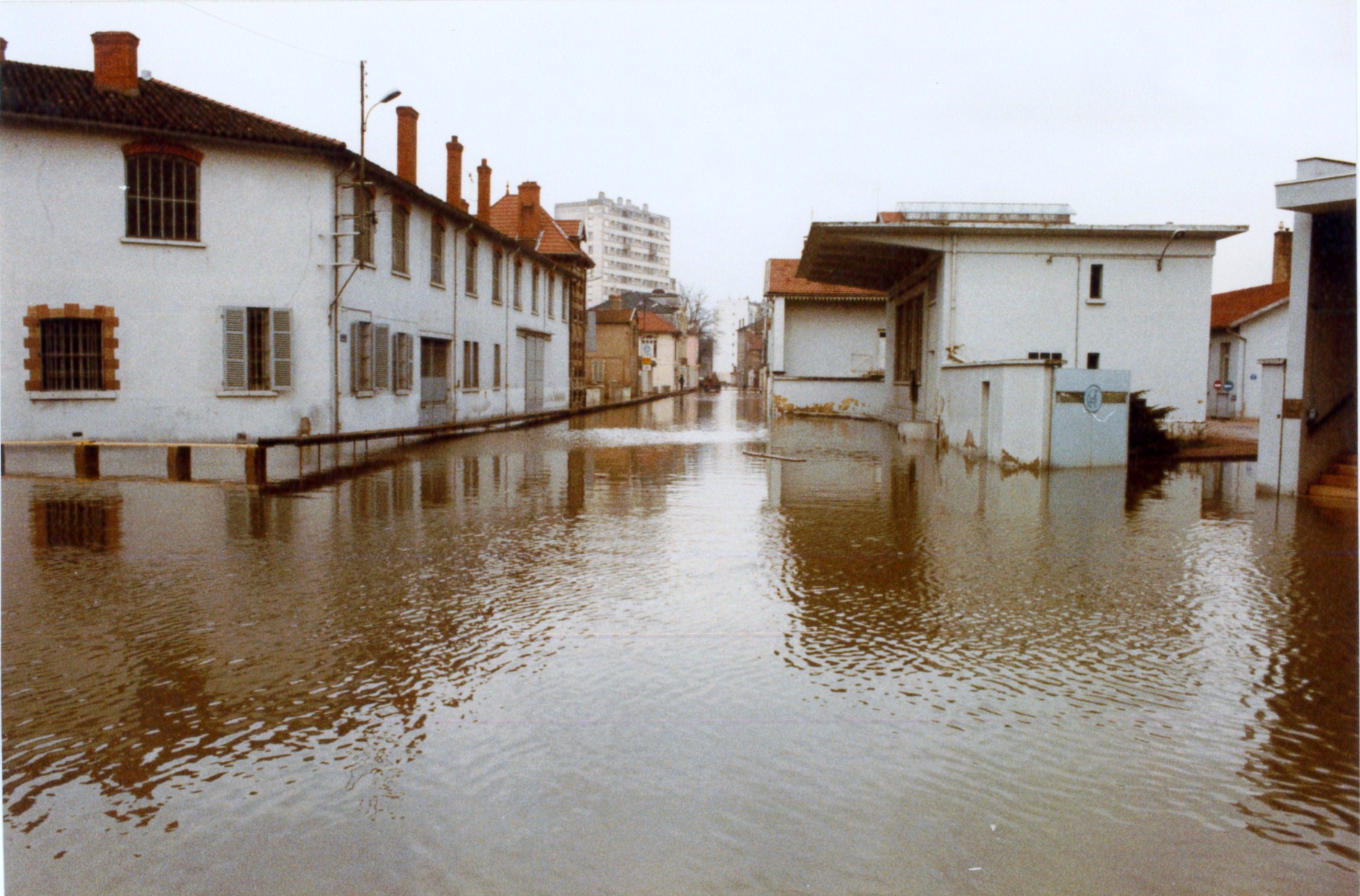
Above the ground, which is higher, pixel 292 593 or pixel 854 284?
pixel 854 284

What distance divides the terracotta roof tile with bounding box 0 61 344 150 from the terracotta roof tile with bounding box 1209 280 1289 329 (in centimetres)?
3178

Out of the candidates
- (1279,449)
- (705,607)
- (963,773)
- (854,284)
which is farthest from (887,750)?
(854,284)

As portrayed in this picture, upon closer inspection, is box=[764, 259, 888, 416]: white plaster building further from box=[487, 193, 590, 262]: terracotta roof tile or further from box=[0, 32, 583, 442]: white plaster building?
box=[0, 32, 583, 442]: white plaster building

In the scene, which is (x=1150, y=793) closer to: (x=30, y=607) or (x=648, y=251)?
(x=30, y=607)

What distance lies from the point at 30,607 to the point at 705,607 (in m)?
4.46

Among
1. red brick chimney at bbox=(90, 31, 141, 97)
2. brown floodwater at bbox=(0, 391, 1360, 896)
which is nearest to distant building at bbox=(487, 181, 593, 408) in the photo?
red brick chimney at bbox=(90, 31, 141, 97)

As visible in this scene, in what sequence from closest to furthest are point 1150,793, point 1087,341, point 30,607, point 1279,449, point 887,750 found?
point 1150,793 < point 887,750 < point 30,607 < point 1279,449 < point 1087,341

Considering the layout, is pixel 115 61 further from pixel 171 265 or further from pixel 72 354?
pixel 72 354

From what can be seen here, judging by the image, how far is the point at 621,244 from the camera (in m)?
157

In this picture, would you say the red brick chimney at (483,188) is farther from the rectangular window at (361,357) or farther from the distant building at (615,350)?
the distant building at (615,350)

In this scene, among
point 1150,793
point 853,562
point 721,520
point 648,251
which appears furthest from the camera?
point 648,251

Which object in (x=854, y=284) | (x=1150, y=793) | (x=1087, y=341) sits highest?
(x=854, y=284)

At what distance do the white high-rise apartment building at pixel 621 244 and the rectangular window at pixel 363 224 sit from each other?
122 metres

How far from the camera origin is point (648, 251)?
537 ft
